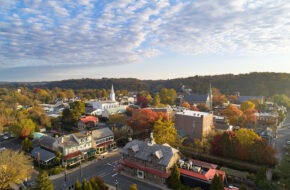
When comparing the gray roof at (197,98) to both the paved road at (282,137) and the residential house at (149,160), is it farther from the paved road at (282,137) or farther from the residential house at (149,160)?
the residential house at (149,160)

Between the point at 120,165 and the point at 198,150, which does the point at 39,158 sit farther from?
the point at 198,150

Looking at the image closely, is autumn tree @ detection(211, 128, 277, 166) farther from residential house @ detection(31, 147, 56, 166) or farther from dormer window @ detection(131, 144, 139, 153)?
residential house @ detection(31, 147, 56, 166)

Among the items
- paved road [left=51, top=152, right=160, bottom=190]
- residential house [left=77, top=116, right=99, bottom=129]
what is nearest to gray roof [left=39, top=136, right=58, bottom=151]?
paved road [left=51, top=152, right=160, bottom=190]

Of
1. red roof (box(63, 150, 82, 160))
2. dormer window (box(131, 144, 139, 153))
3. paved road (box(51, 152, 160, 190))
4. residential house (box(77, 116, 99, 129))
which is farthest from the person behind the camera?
residential house (box(77, 116, 99, 129))

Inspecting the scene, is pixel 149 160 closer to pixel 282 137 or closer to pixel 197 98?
pixel 282 137

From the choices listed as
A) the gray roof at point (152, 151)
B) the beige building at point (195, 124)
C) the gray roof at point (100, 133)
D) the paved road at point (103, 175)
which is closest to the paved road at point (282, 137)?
the beige building at point (195, 124)

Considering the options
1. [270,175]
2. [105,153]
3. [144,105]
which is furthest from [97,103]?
[270,175]
